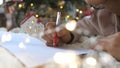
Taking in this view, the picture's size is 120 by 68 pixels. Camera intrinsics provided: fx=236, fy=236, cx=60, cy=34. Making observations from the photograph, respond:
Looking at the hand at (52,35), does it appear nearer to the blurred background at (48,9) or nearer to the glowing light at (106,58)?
the glowing light at (106,58)

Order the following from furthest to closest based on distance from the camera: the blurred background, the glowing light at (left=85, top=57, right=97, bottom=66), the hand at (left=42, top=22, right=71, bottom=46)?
the blurred background
the hand at (left=42, top=22, right=71, bottom=46)
the glowing light at (left=85, top=57, right=97, bottom=66)

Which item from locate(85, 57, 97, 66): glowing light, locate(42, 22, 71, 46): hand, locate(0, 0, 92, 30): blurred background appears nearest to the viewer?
locate(85, 57, 97, 66): glowing light

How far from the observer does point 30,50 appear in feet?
2.17


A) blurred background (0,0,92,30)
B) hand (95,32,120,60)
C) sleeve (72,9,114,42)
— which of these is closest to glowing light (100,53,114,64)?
hand (95,32,120,60)

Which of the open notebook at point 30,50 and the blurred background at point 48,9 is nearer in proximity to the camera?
the open notebook at point 30,50

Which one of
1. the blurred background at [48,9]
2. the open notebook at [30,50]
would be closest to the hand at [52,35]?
the open notebook at [30,50]

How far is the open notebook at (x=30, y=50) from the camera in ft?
1.86

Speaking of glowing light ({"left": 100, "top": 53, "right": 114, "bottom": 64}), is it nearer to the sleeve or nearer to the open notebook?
the open notebook

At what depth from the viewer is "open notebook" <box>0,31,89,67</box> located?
22.3 inches

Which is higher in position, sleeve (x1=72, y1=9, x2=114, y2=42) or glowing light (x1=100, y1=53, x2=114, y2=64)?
sleeve (x1=72, y1=9, x2=114, y2=42)

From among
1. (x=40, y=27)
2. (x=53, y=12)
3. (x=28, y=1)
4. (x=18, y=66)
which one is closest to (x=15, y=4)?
(x=28, y=1)

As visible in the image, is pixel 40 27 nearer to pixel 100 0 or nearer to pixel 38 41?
pixel 38 41

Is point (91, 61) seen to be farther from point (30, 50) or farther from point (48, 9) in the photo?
point (48, 9)

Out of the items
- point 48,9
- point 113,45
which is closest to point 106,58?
point 113,45
